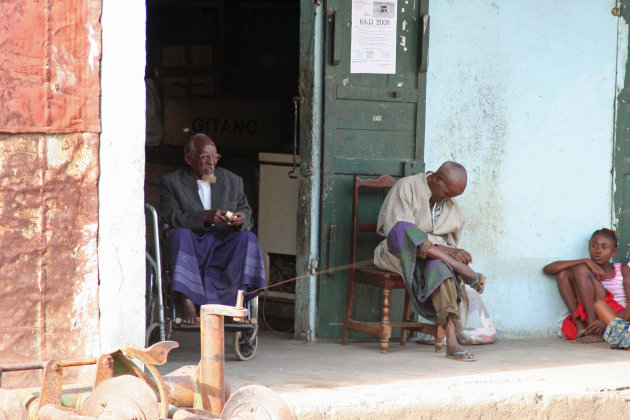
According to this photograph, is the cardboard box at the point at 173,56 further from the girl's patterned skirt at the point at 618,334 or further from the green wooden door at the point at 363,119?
the girl's patterned skirt at the point at 618,334

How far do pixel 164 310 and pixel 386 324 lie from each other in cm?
156

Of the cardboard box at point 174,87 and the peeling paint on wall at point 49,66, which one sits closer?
the peeling paint on wall at point 49,66

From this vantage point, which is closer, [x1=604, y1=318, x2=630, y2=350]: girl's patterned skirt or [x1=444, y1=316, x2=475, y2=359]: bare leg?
[x1=444, y1=316, x2=475, y2=359]: bare leg

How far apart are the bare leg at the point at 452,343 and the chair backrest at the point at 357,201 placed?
0.86 m

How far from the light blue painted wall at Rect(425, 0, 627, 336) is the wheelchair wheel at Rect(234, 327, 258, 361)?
1897 millimetres

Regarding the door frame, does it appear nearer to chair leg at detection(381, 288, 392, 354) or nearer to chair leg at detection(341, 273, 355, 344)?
chair leg at detection(341, 273, 355, 344)

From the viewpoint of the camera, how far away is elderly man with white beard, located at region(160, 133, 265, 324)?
5504 mm

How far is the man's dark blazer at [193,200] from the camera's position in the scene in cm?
571

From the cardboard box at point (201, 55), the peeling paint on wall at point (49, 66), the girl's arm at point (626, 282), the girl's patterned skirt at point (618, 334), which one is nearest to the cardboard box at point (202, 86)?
the cardboard box at point (201, 55)

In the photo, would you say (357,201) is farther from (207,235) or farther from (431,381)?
(431,381)

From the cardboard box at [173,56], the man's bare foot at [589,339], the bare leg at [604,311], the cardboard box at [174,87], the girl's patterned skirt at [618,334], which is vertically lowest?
the man's bare foot at [589,339]

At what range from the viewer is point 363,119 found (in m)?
6.54

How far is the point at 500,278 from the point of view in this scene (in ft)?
22.6

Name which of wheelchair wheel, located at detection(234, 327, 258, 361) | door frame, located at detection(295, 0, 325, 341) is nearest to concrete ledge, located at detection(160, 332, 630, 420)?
wheelchair wheel, located at detection(234, 327, 258, 361)
